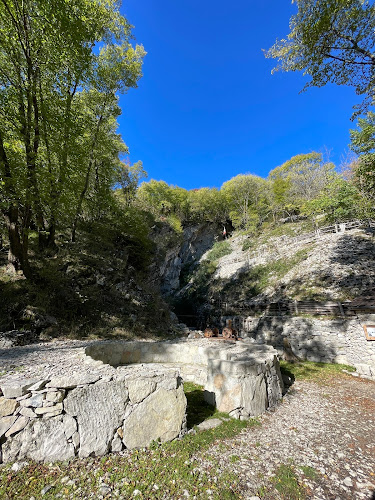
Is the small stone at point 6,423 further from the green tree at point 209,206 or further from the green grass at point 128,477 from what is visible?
the green tree at point 209,206

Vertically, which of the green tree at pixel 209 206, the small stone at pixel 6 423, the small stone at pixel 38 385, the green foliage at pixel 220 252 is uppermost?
the green tree at pixel 209 206

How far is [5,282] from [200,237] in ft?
91.4

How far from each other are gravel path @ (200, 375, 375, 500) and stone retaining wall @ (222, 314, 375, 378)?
12.7 feet

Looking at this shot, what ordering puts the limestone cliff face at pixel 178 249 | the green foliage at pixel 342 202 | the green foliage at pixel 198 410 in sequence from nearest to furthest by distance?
the green foliage at pixel 198 410 → the green foliage at pixel 342 202 → the limestone cliff face at pixel 178 249

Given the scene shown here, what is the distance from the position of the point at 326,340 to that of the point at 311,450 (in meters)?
8.29

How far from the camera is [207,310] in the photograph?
1908 cm

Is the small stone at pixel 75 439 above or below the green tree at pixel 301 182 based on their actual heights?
below

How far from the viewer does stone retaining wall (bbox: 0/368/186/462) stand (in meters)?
2.53

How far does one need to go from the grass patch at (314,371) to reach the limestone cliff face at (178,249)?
13.4 meters

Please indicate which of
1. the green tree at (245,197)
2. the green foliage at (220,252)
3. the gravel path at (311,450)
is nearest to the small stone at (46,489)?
the gravel path at (311,450)

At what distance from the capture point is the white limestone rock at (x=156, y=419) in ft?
Result: 9.61

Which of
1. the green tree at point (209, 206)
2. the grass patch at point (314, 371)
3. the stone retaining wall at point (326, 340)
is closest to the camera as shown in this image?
the grass patch at point (314, 371)

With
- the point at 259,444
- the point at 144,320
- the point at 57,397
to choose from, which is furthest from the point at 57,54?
the point at 259,444

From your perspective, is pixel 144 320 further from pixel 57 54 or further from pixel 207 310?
pixel 57 54
